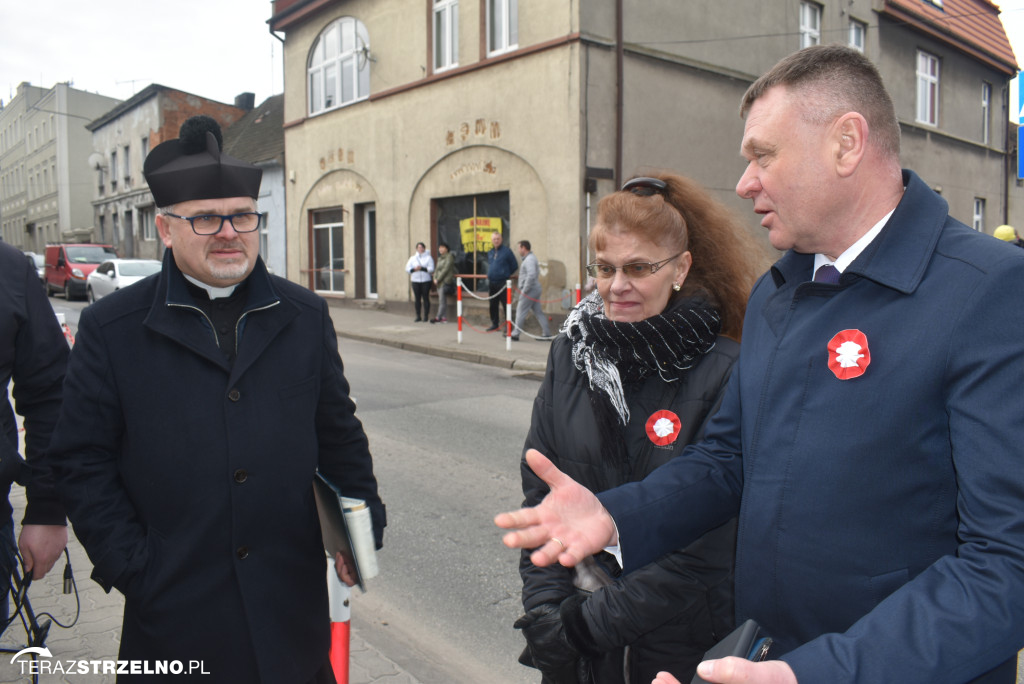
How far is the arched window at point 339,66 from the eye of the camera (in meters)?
18.7

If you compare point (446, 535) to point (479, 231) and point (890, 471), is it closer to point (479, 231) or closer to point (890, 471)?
point (890, 471)

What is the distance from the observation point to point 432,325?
52.4 feet

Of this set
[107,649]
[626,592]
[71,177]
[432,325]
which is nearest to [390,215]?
[432,325]

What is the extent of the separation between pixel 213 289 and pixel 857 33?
20.8m

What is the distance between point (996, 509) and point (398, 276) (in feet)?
56.7

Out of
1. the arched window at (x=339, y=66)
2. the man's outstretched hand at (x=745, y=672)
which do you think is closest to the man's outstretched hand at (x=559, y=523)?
the man's outstretched hand at (x=745, y=672)

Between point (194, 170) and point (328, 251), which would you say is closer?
point (194, 170)

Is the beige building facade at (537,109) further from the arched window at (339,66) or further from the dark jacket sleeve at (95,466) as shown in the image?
the dark jacket sleeve at (95,466)

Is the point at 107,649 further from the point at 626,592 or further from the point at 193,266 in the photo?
the point at 626,592

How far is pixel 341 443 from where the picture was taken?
92.4 inches

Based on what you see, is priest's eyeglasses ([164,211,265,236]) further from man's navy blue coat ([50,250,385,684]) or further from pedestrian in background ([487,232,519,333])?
pedestrian in background ([487,232,519,333])

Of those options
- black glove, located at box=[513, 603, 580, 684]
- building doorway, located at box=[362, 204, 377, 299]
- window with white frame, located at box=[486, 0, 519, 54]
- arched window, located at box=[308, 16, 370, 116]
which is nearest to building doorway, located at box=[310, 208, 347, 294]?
building doorway, located at box=[362, 204, 377, 299]

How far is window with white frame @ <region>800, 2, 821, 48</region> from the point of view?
17.4 m

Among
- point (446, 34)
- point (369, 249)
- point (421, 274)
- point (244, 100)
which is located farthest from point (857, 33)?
point (244, 100)
